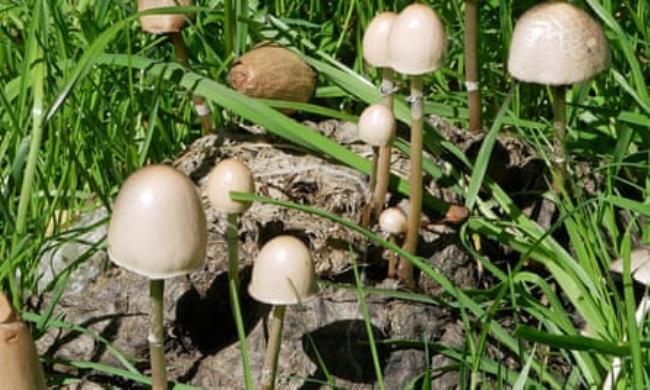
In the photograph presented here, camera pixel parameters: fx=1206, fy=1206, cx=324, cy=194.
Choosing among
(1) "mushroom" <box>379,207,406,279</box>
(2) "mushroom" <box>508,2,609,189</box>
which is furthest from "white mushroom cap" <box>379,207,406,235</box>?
(2) "mushroom" <box>508,2,609,189</box>

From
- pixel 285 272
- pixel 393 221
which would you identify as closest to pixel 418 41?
pixel 393 221

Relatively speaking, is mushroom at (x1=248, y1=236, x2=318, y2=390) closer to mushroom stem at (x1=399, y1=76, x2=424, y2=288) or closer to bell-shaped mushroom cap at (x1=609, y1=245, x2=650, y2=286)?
mushroom stem at (x1=399, y1=76, x2=424, y2=288)

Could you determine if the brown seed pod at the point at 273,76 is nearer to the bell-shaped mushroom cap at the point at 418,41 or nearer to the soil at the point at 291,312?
the soil at the point at 291,312

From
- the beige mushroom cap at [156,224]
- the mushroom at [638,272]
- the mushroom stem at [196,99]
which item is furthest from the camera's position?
the mushroom stem at [196,99]

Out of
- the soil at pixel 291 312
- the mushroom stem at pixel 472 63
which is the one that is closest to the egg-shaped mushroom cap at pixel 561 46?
the mushroom stem at pixel 472 63

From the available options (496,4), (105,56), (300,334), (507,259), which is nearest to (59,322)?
(300,334)

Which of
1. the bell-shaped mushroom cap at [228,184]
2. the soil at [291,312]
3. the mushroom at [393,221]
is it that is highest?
the bell-shaped mushroom cap at [228,184]
